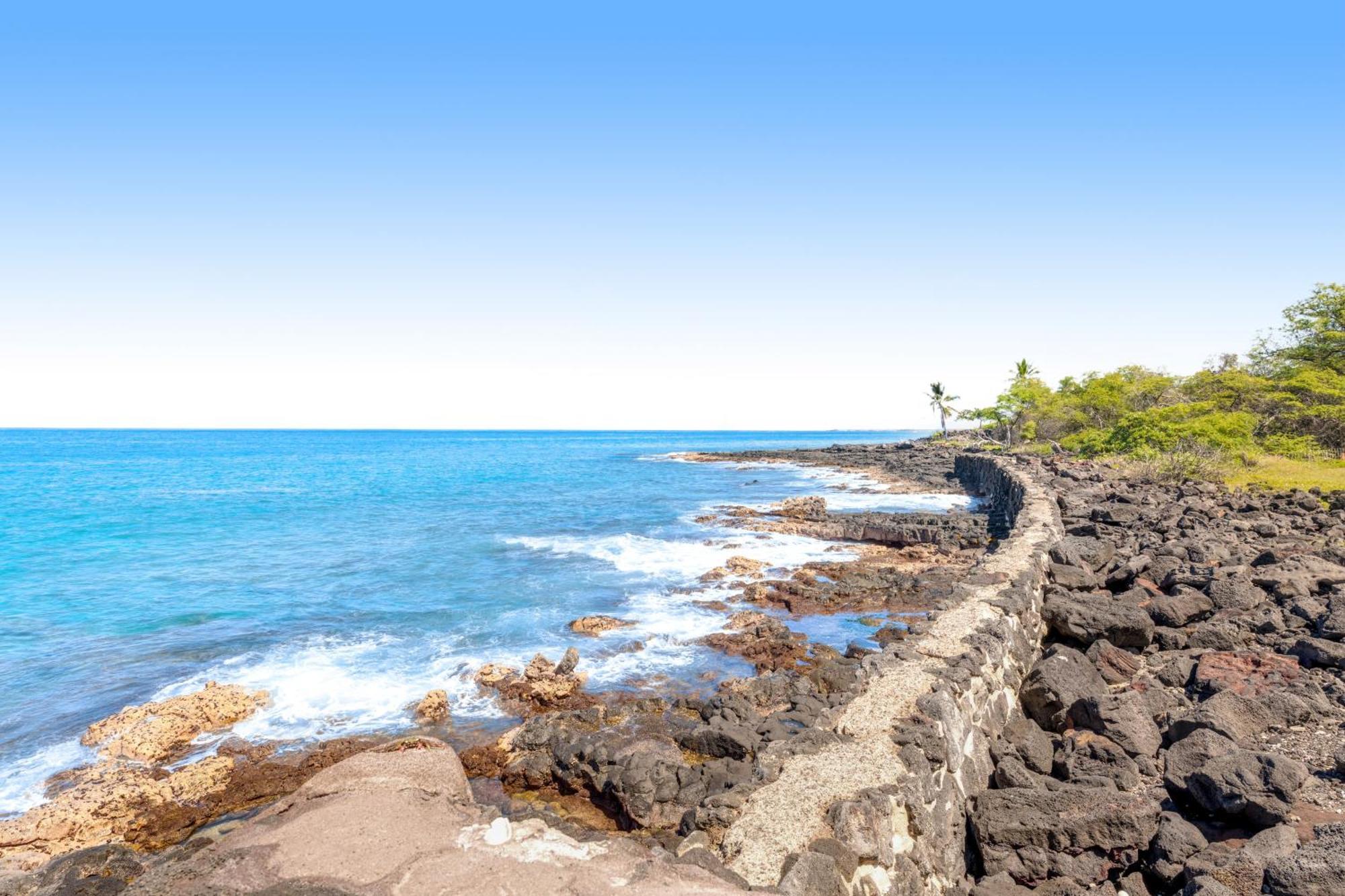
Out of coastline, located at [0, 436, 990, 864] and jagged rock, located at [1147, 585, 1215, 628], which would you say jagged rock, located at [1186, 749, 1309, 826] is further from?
coastline, located at [0, 436, 990, 864]

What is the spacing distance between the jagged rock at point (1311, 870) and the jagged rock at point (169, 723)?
15426mm

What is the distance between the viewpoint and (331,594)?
76.0 ft

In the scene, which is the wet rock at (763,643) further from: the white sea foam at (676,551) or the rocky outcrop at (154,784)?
the rocky outcrop at (154,784)

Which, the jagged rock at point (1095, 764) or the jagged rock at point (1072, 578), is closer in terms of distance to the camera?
the jagged rock at point (1095, 764)

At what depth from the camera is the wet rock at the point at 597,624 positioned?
18656 millimetres

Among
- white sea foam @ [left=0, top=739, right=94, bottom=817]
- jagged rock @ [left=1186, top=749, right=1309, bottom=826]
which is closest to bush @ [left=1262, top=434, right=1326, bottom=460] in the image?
jagged rock @ [left=1186, top=749, right=1309, bottom=826]

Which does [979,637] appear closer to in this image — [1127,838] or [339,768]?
[1127,838]

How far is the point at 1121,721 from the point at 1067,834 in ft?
9.59

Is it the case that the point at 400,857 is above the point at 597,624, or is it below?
above

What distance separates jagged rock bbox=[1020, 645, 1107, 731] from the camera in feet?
34.8

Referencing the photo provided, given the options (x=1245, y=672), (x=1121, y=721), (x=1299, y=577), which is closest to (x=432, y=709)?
(x=1121, y=721)

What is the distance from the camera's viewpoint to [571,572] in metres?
26.0

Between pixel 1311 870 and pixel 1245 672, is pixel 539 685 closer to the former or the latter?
pixel 1311 870

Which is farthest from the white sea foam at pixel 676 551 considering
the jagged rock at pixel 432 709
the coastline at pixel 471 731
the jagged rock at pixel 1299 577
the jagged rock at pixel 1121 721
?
the jagged rock at pixel 1121 721
